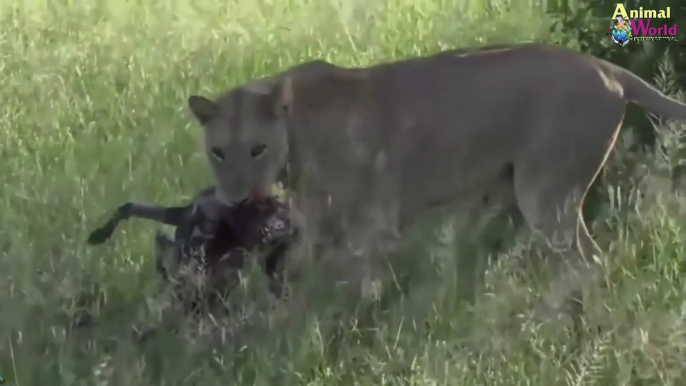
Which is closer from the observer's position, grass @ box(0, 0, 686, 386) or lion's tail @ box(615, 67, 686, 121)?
grass @ box(0, 0, 686, 386)

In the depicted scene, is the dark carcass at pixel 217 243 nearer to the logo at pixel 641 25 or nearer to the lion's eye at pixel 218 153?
the lion's eye at pixel 218 153

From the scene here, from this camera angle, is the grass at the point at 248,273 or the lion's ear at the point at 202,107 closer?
the grass at the point at 248,273

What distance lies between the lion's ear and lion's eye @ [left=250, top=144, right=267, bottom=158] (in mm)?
113

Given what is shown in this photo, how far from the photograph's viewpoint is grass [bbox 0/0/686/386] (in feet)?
5.05

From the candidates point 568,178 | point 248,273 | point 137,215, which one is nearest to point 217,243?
point 248,273

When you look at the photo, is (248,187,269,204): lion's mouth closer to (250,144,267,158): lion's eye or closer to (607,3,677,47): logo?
(250,144,267,158): lion's eye

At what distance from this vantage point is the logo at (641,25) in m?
1.79

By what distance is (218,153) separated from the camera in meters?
1.77

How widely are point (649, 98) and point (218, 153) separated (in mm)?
873

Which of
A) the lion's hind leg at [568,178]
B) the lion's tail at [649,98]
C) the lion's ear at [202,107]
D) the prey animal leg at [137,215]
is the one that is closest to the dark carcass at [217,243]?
the prey animal leg at [137,215]

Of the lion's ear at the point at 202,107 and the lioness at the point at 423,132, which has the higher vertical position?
the lion's ear at the point at 202,107

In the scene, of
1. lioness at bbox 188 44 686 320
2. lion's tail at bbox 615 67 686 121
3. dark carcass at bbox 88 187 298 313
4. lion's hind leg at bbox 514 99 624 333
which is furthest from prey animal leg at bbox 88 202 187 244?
lion's tail at bbox 615 67 686 121

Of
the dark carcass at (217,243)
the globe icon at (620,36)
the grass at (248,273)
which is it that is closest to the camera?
the grass at (248,273)

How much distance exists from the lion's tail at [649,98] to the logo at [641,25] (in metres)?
0.08
